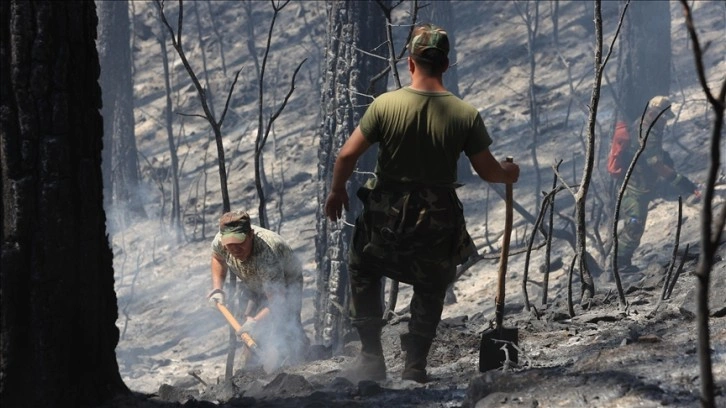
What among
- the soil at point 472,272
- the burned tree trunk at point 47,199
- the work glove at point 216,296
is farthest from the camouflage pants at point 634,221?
the burned tree trunk at point 47,199

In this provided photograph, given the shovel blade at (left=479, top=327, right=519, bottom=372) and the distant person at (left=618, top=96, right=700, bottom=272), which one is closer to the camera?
the shovel blade at (left=479, top=327, right=519, bottom=372)

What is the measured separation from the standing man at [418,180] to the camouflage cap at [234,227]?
1.98 metres

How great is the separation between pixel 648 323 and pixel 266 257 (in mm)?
2699

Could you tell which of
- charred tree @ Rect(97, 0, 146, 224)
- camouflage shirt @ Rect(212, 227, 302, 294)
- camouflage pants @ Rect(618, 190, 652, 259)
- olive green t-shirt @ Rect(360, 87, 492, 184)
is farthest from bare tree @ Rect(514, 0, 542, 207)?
olive green t-shirt @ Rect(360, 87, 492, 184)

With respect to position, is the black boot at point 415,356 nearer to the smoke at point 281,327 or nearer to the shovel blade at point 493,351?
the shovel blade at point 493,351

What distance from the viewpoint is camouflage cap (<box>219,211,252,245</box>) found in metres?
6.05

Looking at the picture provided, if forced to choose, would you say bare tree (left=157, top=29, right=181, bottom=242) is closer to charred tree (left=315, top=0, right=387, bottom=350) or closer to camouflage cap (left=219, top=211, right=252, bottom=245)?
charred tree (left=315, top=0, right=387, bottom=350)

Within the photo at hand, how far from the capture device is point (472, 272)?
12109 millimetres

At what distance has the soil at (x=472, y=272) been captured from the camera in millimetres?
3725

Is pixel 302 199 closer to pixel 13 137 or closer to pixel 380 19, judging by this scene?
pixel 380 19

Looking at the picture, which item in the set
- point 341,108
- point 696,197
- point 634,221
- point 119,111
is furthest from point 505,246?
point 119,111

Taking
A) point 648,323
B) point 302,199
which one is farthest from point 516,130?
point 648,323

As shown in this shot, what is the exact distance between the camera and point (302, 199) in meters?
15.5

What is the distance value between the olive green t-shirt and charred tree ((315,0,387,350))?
4543 mm
